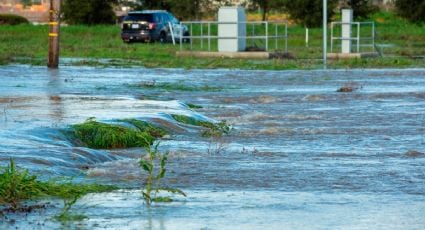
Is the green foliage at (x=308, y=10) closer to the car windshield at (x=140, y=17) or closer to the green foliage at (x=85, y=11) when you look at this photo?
the green foliage at (x=85, y=11)

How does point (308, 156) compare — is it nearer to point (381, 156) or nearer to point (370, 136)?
point (381, 156)

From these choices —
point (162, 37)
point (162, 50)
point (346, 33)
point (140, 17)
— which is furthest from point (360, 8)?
point (346, 33)

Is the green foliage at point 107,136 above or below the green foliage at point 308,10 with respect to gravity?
below

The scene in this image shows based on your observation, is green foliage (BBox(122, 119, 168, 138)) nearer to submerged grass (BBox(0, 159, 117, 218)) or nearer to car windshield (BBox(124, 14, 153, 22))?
submerged grass (BBox(0, 159, 117, 218))

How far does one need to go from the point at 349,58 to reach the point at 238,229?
1362 inches

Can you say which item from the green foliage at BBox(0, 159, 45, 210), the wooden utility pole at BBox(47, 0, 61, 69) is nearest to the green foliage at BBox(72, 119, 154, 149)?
the green foliage at BBox(0, 159, 45, 210)

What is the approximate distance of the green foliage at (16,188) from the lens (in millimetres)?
9805

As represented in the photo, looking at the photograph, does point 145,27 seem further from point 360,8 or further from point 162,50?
point 360,8

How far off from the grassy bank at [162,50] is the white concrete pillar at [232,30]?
1.93 m

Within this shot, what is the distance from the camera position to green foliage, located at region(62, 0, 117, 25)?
80438mm

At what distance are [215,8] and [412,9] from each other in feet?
48.6

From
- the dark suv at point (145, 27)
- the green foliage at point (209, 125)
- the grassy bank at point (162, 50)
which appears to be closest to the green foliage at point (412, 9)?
the grassy bank at point (162, 50)

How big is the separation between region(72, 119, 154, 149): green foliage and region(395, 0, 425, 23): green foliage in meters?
58.4

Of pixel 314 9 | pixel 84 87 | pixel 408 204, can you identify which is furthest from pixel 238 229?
pixel 314 9
